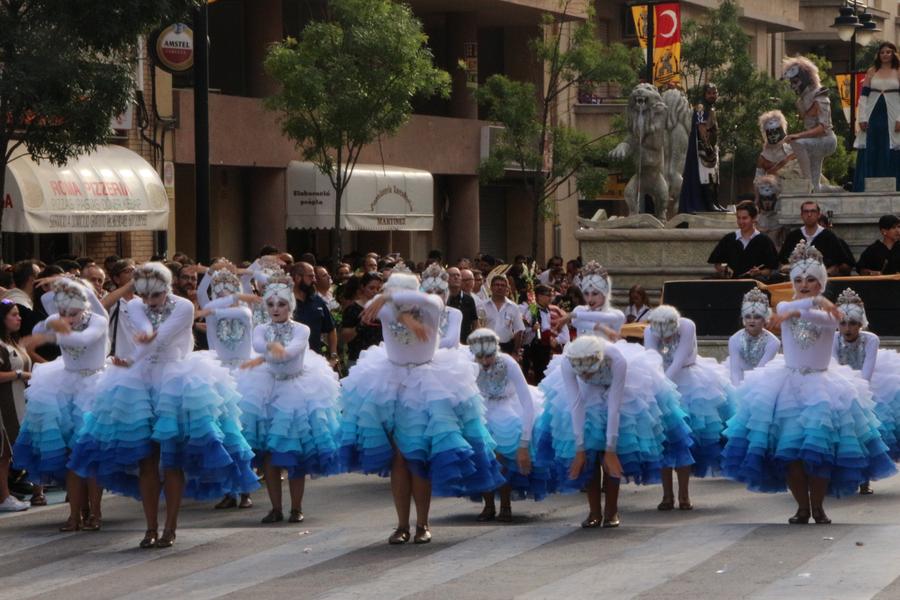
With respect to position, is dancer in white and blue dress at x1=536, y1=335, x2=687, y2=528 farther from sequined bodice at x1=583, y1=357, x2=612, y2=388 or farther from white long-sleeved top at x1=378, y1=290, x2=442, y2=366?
white long-sleeved top at x1=378, y1=290, x2=442, y2=366

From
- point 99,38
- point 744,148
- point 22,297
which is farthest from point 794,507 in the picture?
point 744,148

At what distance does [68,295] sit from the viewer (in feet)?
40.1

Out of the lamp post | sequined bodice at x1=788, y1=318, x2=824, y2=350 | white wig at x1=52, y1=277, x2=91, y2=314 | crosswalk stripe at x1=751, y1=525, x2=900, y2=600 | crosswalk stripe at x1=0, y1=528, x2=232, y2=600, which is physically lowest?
crosswalk stripe at x1=0, y1=528, x2=232, y2=600

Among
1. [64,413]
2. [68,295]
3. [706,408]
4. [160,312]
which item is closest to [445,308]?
[160,312]

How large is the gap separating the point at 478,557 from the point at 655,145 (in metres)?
15.4

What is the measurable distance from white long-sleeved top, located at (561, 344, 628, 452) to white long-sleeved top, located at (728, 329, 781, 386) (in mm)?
2237

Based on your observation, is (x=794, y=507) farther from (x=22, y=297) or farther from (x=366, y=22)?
(x=366, y=22)

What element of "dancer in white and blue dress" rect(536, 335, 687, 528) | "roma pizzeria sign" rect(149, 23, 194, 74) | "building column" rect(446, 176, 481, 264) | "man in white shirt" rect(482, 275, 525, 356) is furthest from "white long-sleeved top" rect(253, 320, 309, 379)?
"building column" rect(446, 176, 481, 264)

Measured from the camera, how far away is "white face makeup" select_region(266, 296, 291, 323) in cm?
1309

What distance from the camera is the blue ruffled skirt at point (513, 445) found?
1266 cm

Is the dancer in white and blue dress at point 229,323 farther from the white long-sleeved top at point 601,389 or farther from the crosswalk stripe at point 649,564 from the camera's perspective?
the crosswalk stripe at point 649,564

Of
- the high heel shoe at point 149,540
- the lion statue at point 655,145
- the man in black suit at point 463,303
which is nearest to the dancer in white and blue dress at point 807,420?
the high heel shoe at point 149,540

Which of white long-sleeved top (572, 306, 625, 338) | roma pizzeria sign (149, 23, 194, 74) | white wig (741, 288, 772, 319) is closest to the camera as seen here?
white long-sleeved top (572, 306, 625, 338)

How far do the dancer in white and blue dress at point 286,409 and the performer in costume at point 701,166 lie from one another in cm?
1386
